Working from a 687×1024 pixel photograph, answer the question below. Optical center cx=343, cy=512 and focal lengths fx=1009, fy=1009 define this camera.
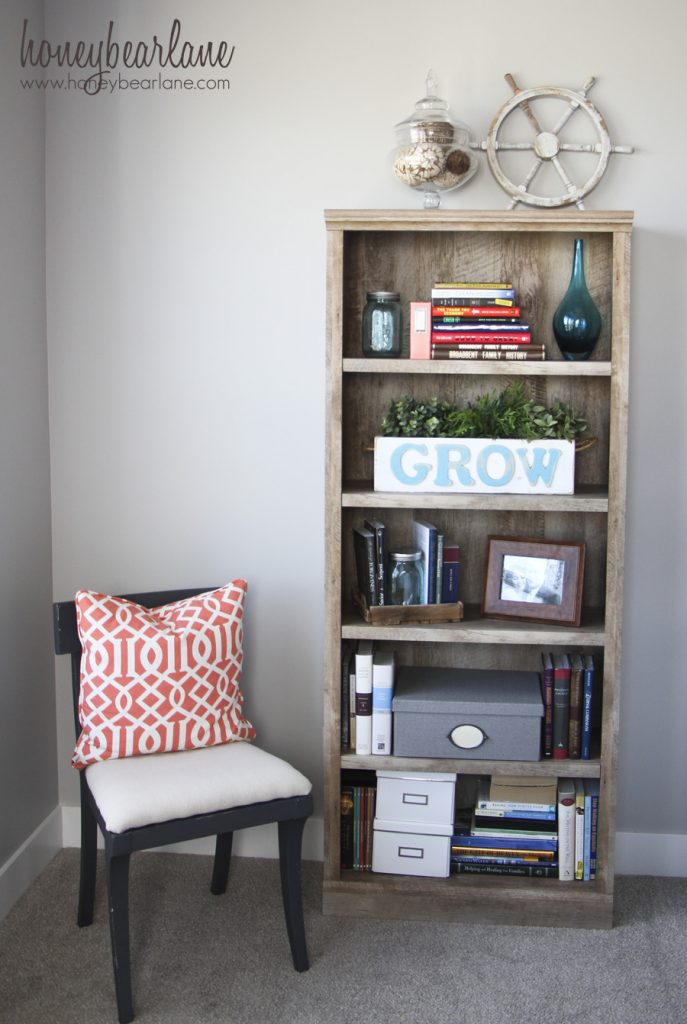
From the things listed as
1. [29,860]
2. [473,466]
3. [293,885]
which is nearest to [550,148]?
[473,466]

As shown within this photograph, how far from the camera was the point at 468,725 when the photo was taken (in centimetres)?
247

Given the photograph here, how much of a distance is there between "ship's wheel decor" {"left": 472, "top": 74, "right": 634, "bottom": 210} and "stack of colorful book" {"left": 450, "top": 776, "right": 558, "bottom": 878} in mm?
1488

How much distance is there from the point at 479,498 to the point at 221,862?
1.15 meters

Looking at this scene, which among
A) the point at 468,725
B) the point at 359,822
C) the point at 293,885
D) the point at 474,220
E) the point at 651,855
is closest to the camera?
the point at 293,885

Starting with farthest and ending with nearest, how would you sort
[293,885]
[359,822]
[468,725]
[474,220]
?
[359,822]
[468,725]
[474,220]
[293,885]

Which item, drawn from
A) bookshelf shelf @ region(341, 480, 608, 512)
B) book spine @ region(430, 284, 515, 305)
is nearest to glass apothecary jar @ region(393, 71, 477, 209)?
book spine @ region(430, 284, 515, 305)

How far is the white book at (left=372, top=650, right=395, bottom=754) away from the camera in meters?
2.49

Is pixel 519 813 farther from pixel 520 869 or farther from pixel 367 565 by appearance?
pixel 367 565

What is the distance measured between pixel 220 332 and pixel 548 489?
968 mm

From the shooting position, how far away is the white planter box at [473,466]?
241 cm

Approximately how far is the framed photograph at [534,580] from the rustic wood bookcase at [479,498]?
46 mm

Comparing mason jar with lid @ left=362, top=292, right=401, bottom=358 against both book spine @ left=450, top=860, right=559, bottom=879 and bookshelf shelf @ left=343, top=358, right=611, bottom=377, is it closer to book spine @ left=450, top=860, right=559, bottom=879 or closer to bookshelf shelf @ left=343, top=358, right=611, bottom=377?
bookshelf shelf @ left=343, top=358, right=611, bottom=377

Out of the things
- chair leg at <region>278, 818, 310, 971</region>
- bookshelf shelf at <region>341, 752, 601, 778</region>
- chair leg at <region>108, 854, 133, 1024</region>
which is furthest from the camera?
bookshelf shelf at <region>341, 752, 601, 778</region>

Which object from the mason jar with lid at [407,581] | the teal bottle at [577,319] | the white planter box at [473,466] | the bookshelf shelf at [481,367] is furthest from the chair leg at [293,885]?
the teal bottle at [577,319]
